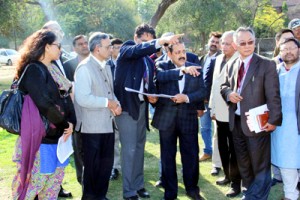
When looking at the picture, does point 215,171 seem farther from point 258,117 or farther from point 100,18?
point 100,18

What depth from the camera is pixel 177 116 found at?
14.3 feet

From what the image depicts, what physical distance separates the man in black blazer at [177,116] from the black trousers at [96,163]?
688mm

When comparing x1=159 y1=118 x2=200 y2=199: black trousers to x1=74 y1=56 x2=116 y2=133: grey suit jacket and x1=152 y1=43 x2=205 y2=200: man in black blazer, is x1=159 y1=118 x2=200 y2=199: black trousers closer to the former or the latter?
x1=152 y1=43 x2=205 y2=200: man in black blazer

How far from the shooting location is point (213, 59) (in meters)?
5.61

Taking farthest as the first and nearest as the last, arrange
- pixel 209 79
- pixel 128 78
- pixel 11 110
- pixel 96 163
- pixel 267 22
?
pixel 267 22 → pixel 209 79 → pixel 128 78 → pixel 96 163 → pixel 11 110

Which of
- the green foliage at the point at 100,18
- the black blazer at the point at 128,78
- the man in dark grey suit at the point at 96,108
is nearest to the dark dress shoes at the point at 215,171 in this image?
the black blazer at the point at 128,78

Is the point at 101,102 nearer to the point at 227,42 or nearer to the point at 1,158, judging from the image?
the point at 227,42

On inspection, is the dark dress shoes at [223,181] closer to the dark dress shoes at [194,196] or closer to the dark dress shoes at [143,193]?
the dark dress shoes at [194,196]

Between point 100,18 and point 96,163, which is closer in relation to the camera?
point 96,163

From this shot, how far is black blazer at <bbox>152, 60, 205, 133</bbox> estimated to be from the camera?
170 inches

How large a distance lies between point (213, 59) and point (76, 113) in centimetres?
251

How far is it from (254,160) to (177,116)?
3.39 feet

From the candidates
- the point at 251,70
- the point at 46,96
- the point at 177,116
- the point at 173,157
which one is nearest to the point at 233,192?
the point at 173,157

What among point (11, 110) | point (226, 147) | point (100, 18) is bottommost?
point (226, 147)
